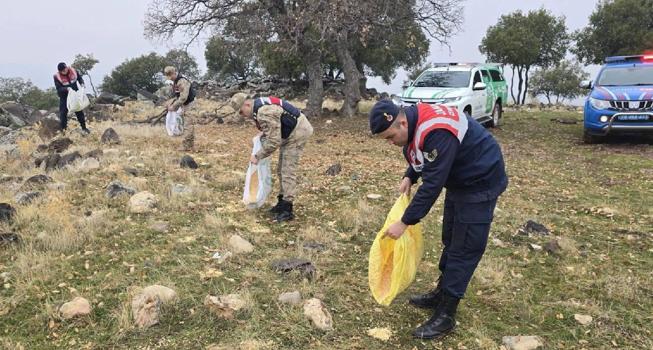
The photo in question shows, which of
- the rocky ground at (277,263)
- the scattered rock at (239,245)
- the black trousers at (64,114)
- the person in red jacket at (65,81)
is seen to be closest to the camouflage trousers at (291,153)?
the rocky ground at (277,263)

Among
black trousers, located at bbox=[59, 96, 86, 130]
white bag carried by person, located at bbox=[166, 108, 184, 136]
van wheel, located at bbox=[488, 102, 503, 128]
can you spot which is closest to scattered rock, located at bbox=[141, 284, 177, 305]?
white bag carried by person, located at bbox=[166, 108, 184, 136]

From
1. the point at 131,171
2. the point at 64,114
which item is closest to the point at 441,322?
the point at 131,171

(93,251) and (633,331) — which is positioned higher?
(93,251)

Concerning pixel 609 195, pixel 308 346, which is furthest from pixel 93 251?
pixel 609 195

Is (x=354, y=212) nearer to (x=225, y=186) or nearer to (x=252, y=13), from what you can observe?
(x=225, y=186)

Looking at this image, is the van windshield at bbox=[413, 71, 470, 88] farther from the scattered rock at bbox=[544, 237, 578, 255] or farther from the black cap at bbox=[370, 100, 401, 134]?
the black cap at bbox=[370, 100, 401, 134]

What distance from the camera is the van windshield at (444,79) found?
11758mm

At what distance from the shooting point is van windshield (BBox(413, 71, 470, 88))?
463 inches

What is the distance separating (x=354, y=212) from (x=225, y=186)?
7.00 ft

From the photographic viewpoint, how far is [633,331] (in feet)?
11.5

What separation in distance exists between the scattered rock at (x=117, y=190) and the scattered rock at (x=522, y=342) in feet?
15.2

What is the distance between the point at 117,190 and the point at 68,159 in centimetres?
239

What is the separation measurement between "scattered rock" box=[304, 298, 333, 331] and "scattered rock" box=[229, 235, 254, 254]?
123 cm

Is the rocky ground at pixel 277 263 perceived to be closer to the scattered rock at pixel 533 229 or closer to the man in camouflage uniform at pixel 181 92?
the scattered rock at pixel 533 229
